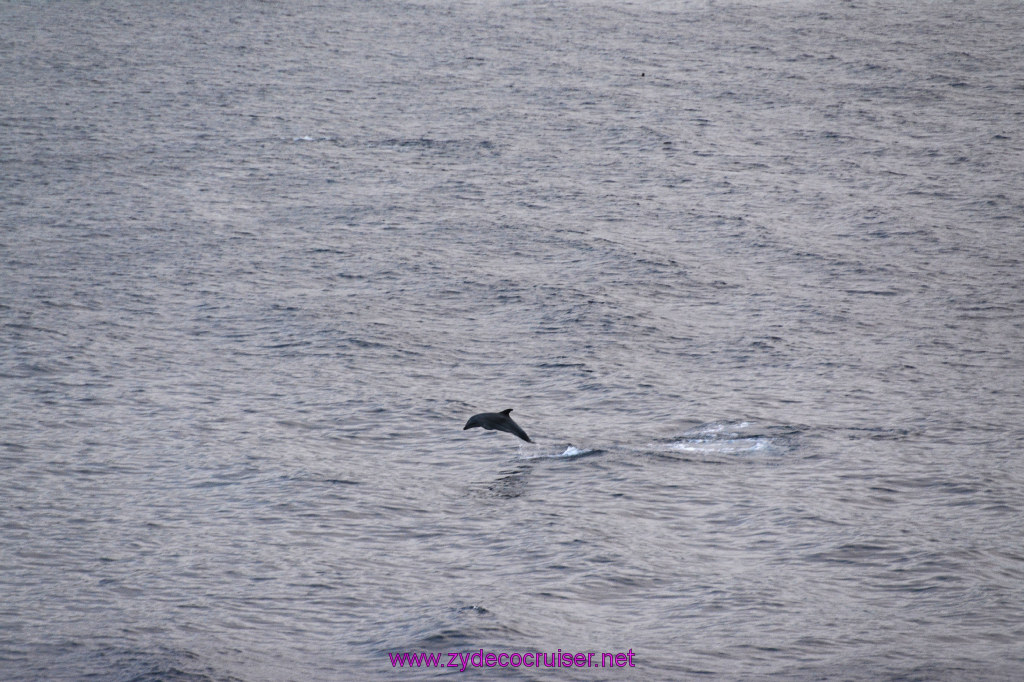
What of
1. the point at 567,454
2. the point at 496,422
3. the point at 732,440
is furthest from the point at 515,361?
the point at 496,422

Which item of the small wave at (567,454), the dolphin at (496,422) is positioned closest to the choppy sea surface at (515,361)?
the small wave at (567,454)

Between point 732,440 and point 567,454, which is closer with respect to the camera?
point 567,454

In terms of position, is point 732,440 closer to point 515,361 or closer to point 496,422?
point 496,422

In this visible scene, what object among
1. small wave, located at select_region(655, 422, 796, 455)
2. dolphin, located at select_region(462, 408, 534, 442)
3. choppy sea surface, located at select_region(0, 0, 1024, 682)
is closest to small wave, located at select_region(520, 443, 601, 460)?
choppy sea surface, located at select_region(0, 0, 1024, 682)

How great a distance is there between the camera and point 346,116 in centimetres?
6456

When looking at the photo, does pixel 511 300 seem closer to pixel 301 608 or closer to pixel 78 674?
pixel 301 608

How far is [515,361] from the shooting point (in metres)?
37.2

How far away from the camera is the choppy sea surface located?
23.7 m

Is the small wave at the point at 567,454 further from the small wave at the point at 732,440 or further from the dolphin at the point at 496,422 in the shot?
the dolphin at the point at 496,422

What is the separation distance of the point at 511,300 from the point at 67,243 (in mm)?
17648

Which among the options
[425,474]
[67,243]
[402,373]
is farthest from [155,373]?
[67,243]

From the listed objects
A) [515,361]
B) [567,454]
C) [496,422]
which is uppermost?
[496,422]

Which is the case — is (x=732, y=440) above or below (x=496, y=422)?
below

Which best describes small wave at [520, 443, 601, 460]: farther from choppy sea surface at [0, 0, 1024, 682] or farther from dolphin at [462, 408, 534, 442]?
dolphin at [462, 408, 534, 442]
